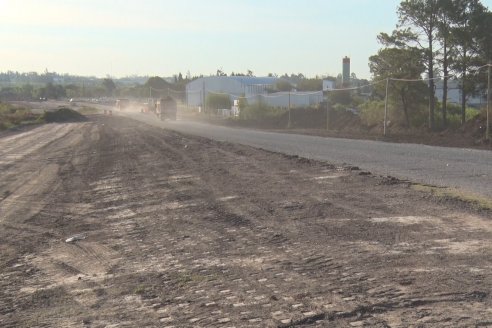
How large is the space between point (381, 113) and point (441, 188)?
25404 mm

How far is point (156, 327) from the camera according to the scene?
5379mm

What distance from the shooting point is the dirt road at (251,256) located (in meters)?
5.54

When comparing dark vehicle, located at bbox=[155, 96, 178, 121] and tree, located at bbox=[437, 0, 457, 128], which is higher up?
tree, located at bbox=[437, 0, 457, 128]

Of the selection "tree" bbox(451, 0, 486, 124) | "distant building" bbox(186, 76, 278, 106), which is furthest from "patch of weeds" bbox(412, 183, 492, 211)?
"distant building" bbox(186, 76, 278, 106)

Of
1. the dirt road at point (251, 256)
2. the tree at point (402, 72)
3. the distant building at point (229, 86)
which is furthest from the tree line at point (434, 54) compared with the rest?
the distant building at point (229, 86)

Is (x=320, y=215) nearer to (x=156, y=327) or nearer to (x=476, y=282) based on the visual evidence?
(x=476, y=282)

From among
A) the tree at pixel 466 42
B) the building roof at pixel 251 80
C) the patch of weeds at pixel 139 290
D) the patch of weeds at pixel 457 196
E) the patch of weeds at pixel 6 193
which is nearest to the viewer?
the patch of weeds at pixel 139 290

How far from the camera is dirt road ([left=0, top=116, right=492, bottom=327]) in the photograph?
18.2 ft

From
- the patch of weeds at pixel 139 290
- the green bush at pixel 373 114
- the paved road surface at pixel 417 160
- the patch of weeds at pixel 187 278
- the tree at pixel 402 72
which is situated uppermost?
the tree at pixel 402 72

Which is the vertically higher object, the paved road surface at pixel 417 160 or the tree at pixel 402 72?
the tree at pixel 402 72

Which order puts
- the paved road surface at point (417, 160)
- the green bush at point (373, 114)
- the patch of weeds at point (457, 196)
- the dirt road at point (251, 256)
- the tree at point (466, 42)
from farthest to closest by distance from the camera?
the green bush at point (373, 114), the tree at point (466, 42), the paved road surface at point (417, 160), the patch of weeds at point (457, 196), the dirt road at point (251, 256)

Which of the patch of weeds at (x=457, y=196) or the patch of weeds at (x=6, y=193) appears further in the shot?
the patch of weeds at (x=6, y=193)

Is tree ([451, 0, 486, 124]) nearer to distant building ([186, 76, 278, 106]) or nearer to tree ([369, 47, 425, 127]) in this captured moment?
tree ([369, 47, 425, 127])

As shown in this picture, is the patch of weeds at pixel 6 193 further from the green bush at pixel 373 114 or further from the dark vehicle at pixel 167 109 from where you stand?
the dark vehicle at pixel 167 109
